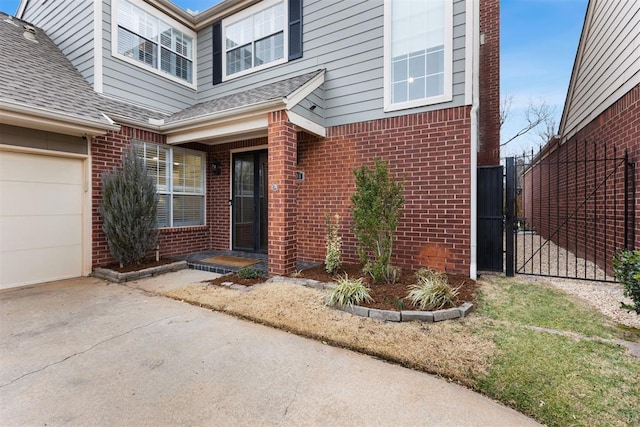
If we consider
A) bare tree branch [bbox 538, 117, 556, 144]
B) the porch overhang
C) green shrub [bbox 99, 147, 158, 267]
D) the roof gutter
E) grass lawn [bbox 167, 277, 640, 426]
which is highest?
bare tree branch [bbox 538, 117, 556, 144]

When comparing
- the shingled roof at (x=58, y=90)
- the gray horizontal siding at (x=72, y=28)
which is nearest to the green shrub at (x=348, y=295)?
the shingled roof at (x=58, y=90)

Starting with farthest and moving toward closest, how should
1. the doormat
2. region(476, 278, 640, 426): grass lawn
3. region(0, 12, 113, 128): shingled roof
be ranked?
the doormat → region(0, 12, 113, 128): shingled roof → region(476, 278, 640, 426): grass lawn

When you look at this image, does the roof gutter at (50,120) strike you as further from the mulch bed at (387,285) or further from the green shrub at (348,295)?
the green shrub at (348,295)

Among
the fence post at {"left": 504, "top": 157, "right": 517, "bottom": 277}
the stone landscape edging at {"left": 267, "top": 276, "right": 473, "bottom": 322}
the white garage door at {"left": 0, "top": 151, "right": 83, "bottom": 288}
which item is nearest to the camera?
the stone landscape edging at {"left": 267, "top": 276, "right": 473, "bottom": 322}

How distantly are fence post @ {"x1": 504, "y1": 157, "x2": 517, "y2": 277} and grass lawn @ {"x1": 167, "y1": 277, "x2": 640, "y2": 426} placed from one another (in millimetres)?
771

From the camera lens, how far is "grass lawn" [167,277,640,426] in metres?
1.99

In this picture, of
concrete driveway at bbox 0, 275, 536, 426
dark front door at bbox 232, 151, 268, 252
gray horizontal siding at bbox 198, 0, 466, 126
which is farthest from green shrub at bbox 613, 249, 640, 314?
dark front door at bbox 232, 151, 268, 252

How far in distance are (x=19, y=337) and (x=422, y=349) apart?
3.97m

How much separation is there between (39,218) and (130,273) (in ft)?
5.65

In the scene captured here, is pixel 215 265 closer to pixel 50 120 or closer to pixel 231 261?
pixel 231 261

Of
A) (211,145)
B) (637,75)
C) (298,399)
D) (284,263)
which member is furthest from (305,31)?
(298,399)

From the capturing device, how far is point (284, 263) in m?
4.96

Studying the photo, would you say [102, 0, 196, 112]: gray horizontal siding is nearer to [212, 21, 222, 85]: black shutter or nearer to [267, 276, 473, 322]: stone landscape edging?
[212, 21, 222, 85]: black shutter

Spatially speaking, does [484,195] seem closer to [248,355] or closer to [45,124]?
[248,355]
